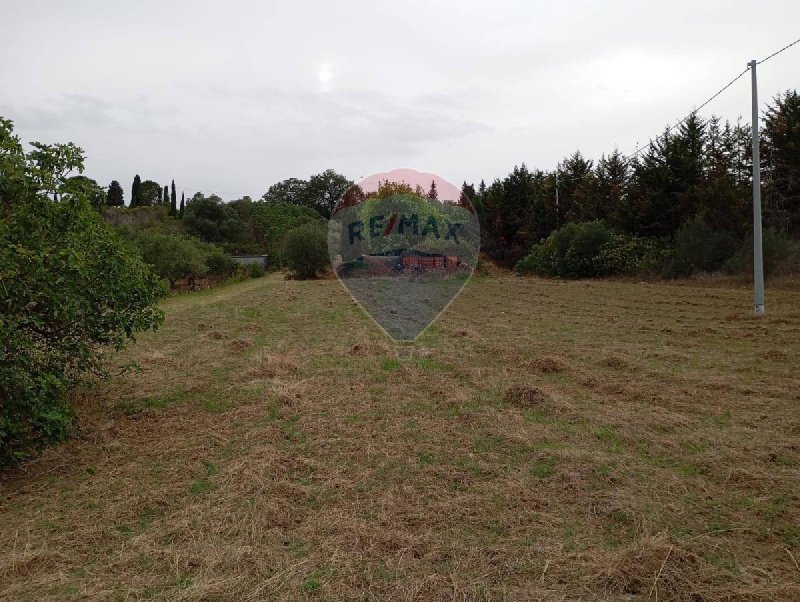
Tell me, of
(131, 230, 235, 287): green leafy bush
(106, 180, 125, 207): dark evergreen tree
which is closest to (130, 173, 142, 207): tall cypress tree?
(106, 180, 125, 207): dark evergreen tree

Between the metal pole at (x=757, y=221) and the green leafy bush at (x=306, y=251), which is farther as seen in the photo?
the green leafy bush at (x=306, y=251)

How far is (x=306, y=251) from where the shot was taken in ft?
117

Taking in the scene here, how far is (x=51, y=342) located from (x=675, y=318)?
44.3 ft

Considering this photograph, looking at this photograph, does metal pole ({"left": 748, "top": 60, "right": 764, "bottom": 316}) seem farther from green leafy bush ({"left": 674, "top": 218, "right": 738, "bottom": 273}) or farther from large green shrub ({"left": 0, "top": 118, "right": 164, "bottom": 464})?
large green shrub ({"left": 0, "top": 118, "right": 164, "bottom": 464})

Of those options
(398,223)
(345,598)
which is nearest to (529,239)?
(398,223)

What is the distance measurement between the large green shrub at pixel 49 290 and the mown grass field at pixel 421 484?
0.61m

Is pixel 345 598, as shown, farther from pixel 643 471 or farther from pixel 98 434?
pixel 98 434

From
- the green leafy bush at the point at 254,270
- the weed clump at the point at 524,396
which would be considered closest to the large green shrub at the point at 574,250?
the green leafy bush at the point at 254,270

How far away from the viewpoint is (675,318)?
1460 centimetres

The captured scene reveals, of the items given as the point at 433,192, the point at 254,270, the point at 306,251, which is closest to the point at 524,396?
the point at 433,192

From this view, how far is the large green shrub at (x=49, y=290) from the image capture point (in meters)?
4.79

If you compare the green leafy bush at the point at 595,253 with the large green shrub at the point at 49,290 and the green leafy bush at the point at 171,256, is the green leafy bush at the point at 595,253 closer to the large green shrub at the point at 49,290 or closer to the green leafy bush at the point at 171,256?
the green leafy bush at the point at 171,256

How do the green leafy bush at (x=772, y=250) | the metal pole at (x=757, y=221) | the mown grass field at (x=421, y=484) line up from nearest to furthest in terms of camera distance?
the mown grass field at (x=421, y=484) < the metal pole at (x=757, y=221) < the green leafy bush at (x=772, y=250)

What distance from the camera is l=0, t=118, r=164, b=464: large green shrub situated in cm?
479
